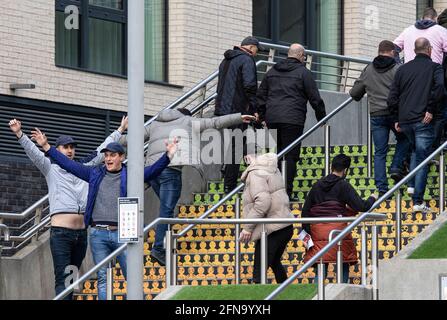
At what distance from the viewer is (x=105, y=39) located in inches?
1102

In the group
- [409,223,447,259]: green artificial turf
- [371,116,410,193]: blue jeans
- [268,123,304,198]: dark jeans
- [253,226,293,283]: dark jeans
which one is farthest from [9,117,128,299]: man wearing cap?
[409,223,447,259]: green artificial turf

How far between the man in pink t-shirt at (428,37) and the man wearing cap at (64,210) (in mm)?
4694

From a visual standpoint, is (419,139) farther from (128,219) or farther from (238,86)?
(128,219)

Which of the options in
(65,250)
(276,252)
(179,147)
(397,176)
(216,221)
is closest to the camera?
(216,221)

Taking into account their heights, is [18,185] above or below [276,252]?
above

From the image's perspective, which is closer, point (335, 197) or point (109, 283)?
point (109, 283)

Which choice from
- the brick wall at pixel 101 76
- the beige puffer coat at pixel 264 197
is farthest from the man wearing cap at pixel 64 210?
the brick wall at pixel 101 76

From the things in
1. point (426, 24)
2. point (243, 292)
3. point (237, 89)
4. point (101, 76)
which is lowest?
point (243, 292)

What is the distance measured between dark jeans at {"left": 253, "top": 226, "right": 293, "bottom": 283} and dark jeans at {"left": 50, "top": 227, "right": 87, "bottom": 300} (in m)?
1.94

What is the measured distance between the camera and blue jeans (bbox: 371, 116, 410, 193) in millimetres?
22672

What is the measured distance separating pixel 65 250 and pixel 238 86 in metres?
3.79

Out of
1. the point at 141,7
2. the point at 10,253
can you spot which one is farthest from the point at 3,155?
the point at 141,7

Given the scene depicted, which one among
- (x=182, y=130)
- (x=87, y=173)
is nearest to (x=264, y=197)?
(x=87, y=173)
